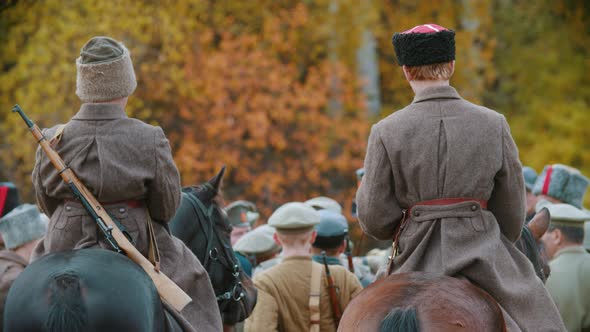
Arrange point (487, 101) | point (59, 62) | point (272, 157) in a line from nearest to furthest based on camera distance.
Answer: point (59, 62)
point (272, 157)
point (487, 101)

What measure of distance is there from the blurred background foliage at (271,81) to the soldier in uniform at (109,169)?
13.6 meters

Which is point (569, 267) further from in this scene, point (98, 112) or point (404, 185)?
point (98, 112)

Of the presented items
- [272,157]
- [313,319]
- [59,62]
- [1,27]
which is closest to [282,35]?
[272,157]

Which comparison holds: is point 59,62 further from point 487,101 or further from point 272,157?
point 487,101

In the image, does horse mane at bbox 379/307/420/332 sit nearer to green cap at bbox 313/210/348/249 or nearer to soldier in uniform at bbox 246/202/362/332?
soldier in uniform at bbox 246/202/362/332

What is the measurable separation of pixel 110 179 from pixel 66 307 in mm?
943

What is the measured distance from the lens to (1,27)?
59.5ft

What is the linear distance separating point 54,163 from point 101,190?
28 centimetres

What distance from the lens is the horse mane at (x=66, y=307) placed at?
182 inches

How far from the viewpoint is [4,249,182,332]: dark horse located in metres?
4.64

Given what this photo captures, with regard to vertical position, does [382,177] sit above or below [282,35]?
above

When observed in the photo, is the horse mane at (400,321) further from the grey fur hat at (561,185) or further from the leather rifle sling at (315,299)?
the grey fur hat at (561,185)

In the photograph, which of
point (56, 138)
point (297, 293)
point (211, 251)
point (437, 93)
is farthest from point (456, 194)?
point (297, 293)

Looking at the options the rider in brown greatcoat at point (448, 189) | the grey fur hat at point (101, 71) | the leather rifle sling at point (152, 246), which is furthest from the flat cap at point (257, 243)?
the rider in brown greatcoat at point (448, 189)
